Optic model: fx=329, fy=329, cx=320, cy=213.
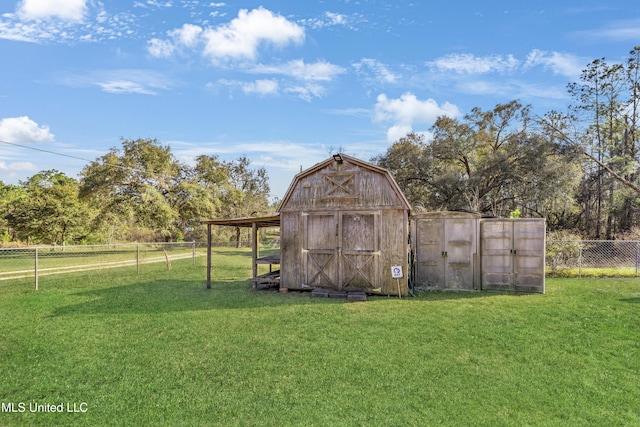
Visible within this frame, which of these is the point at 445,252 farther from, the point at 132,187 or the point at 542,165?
the point at 132,187

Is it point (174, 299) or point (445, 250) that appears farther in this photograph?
point (445, 250)

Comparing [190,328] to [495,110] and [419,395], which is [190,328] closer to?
[419,395]

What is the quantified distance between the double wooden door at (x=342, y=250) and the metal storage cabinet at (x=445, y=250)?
6.70 feet

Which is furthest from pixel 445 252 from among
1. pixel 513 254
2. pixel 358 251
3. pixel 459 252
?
pixel 358 251

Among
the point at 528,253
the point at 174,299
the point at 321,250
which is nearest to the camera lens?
the point at 174,299

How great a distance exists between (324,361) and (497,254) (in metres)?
7.74

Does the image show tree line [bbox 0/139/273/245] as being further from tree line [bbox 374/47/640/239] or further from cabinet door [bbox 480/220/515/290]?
cabinet door [bbox 480/220/515/290]

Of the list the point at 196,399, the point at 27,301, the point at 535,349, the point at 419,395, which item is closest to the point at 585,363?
the point at 535,349

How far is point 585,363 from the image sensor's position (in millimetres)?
4625

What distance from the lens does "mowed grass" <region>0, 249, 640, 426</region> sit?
3430 millimetres

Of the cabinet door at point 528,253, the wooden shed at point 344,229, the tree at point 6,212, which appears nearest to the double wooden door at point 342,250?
the wooden shed at point 344,229

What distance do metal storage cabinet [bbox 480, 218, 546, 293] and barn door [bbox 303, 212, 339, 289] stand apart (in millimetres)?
4677

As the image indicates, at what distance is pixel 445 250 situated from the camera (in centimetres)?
1041

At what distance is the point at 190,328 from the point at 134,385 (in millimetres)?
2277
